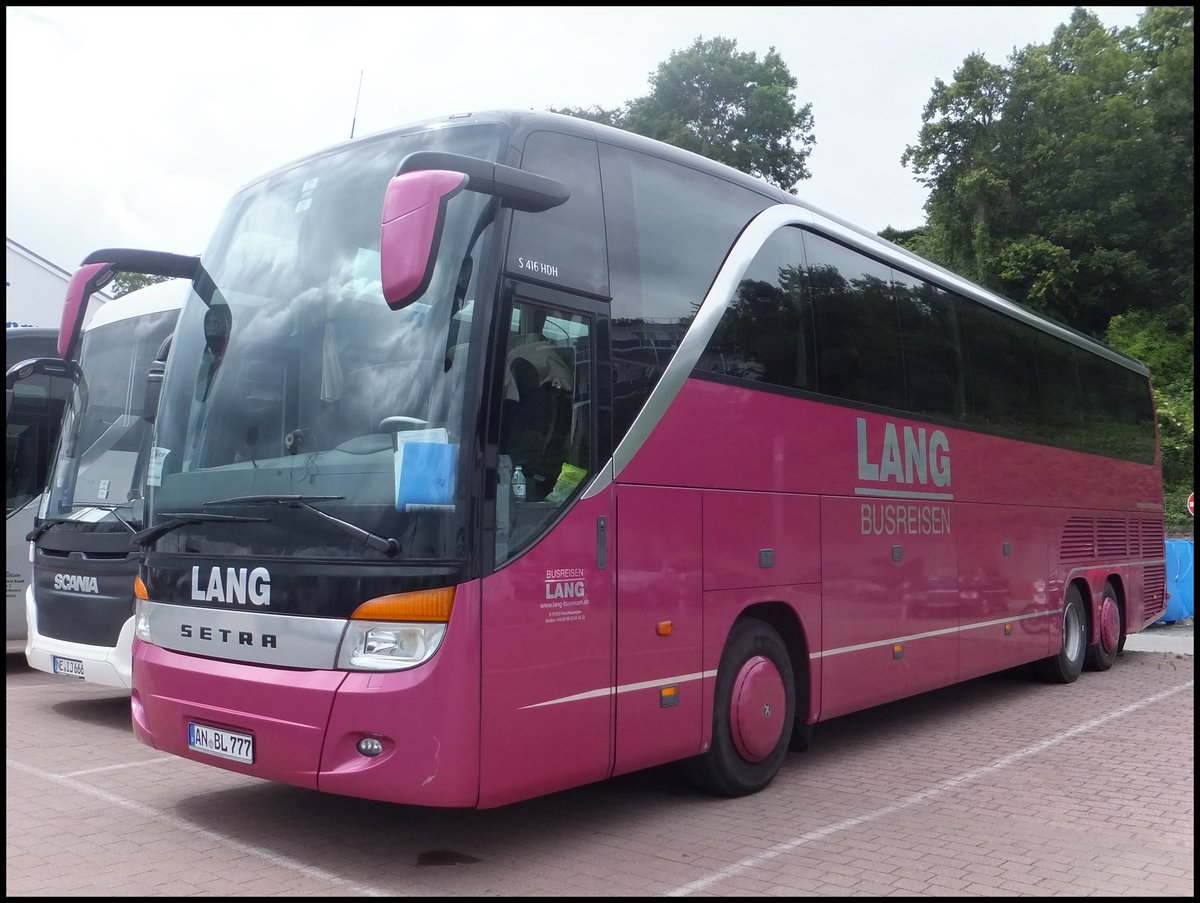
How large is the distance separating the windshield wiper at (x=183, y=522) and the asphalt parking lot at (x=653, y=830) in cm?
154

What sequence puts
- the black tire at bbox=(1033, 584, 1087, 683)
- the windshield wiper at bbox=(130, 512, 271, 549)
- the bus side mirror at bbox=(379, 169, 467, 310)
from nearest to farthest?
the bus side mirror at bbox=(379, 169, 467, 310) < the windshield wiper at bbox=(130, 512, 271, 549) < the black tire at bbox=(1033, 584, 1087, 683)

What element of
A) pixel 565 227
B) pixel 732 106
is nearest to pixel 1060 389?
pixel 565 227

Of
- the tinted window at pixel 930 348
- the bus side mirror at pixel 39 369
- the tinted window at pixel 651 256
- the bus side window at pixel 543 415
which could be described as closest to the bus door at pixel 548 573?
the bus side window at pixel 543 415

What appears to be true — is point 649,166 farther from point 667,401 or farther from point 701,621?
point 701,621

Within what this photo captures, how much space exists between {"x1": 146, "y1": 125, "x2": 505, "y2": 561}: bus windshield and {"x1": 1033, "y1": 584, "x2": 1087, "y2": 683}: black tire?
31.1 feet

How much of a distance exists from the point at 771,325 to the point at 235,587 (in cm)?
381

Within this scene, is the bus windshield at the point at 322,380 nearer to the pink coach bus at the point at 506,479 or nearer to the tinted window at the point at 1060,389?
the pink coach bus at the point at 506,479

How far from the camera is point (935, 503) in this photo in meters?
9.50

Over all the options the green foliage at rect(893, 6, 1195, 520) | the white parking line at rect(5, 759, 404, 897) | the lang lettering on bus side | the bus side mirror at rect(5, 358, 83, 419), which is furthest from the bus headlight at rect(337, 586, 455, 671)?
the green foliage at rect(893, 6, 1195, 520)

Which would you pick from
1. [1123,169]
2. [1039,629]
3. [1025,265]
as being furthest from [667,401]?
[1025,265]

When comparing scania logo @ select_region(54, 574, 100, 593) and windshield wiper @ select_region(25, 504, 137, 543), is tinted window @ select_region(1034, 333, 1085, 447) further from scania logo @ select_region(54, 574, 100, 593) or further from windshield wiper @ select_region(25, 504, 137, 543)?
scania logo @ select_region(54, 574, 100, 593)

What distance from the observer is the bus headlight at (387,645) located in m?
4.95

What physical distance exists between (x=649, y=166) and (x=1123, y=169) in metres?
33.8

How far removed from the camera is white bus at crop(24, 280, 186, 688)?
8867 millimetres
